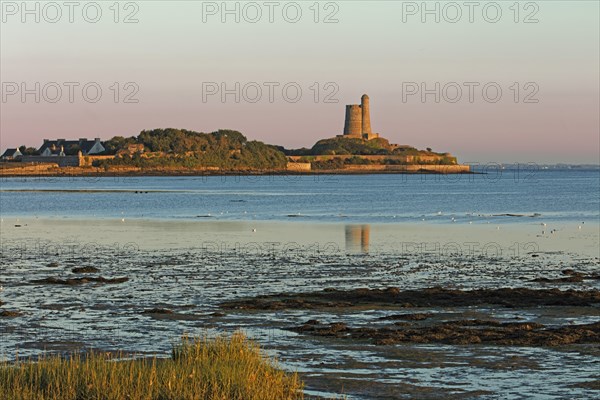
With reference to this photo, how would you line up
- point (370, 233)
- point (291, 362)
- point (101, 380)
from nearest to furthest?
point (101, 380), point (291, 362), point (370, 233)

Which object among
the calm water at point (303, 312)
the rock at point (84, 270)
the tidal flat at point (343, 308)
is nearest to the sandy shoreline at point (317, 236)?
the tidal flat at point (343, 308)

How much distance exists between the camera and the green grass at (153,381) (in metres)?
12.1

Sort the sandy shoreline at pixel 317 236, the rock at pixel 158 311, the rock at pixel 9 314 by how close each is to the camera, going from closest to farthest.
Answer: the rock at pixel 9 314
the rock at pixel 158 311
the sandy shoreline at pixel 317 236

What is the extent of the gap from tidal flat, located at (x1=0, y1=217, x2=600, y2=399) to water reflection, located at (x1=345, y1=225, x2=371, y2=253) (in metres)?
0.53

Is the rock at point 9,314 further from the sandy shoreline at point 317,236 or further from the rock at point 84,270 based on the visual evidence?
the sandy shoreline at point 317,236

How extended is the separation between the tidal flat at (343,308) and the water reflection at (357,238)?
532 mm

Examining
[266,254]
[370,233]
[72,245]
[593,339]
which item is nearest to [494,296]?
[593,339]

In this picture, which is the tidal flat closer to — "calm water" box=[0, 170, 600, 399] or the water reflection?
"calm water" box=[0, 170, 600, 399]

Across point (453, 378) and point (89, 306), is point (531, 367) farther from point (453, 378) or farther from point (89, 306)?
point (89, 306)

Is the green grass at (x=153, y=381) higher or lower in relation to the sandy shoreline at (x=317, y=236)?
higher

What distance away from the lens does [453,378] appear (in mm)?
15773

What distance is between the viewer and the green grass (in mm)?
12086

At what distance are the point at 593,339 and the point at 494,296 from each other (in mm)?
5917

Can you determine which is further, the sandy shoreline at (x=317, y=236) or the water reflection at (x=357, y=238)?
the sandy shoreline at (x=317, y=236)
